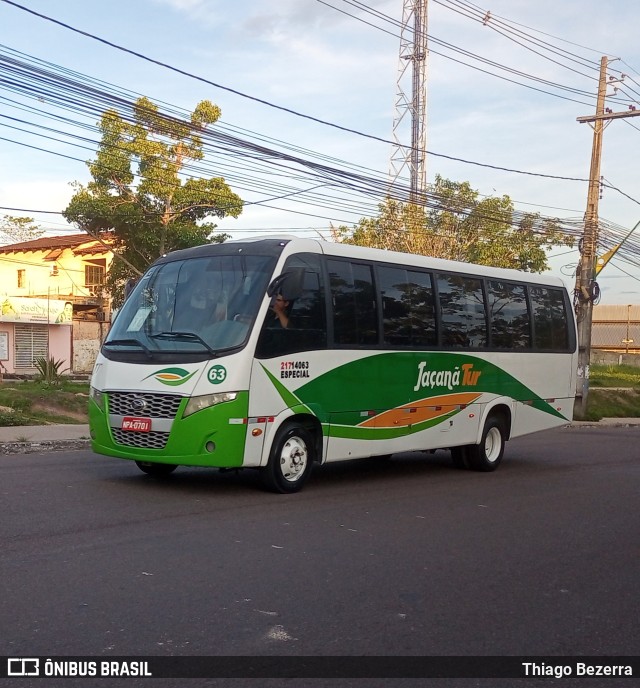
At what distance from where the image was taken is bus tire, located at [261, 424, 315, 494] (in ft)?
33.5

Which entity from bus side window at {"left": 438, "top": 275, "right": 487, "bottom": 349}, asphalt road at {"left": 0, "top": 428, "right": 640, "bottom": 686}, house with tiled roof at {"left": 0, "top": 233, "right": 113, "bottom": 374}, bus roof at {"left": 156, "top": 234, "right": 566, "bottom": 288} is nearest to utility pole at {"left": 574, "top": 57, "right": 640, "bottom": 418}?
bus side window at {"left": 438, "top": 275, "right": 487, "bottom": 349}

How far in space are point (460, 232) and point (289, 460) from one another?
3256 centimetres

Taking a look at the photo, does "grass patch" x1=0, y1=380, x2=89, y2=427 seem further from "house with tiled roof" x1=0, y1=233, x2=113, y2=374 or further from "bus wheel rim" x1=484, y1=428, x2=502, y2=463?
"house with tiled roof" x1=0, y1=233, x2=113, y2=374

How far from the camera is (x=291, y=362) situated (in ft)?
34.3

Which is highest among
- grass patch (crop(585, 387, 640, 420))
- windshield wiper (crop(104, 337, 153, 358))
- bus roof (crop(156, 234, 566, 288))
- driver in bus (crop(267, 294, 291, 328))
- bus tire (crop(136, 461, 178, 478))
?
bus roof (crop(156, 234, 566, 288))

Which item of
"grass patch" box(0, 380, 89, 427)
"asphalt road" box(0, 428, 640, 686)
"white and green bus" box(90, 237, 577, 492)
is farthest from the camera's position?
"grass patch" box(0, 380, 89, 427)

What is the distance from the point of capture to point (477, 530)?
8.84m

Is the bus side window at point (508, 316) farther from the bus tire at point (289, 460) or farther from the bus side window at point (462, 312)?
the bus tire at point (289, 460)

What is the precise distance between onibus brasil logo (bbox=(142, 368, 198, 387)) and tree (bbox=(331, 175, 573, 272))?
2825 centimetres

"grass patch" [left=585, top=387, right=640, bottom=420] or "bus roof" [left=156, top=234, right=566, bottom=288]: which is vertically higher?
"bus roof" [left=156, top=234, right=566, bottom=288]

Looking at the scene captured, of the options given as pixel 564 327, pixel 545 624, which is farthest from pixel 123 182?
pixel 545 624

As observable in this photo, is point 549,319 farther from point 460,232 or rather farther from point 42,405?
point 460,232

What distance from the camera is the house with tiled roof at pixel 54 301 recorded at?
43.6m

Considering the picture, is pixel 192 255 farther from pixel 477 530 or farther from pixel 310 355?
pixel 477 530
